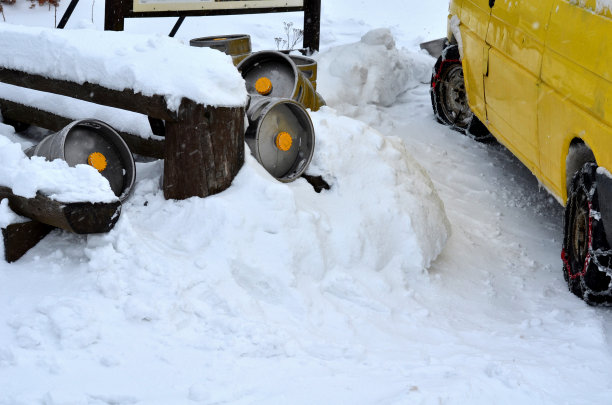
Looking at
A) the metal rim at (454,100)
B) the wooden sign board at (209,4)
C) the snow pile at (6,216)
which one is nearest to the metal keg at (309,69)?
the wooden sign board at (209,4)

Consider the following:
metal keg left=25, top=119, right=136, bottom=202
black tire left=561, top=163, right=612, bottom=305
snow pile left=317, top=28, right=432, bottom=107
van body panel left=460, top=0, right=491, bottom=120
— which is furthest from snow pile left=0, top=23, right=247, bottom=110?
snow pile left=317, top=28, right=432, bottom=107

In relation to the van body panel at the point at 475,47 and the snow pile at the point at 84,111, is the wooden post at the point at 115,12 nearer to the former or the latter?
the snow pile at the point at 84,111

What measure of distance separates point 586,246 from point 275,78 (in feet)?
7.91

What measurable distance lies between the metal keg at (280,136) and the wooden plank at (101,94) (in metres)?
0.60

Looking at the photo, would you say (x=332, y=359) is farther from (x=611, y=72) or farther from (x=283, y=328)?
(x=611, y=72)

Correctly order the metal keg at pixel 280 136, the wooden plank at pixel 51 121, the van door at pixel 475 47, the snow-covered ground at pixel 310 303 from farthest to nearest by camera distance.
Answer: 1. the van door at pixel 475 47
2. the wooden plank at pixel 51 121
3. the metal keg at pixel 280 136
4. the snow-covered ground at pixel 310 303

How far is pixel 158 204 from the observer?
3.78 m

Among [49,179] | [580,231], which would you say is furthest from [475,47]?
[49,179]

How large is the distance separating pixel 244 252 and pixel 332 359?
0.74m

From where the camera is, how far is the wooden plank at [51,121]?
13.8 feet

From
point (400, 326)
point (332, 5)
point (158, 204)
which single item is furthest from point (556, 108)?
point (332, 5)

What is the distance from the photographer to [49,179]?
3.16 meters

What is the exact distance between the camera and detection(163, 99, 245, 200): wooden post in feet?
11.8

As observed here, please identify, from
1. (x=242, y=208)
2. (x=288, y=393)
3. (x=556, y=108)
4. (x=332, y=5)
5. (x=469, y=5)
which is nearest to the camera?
(x=288, y=393)
